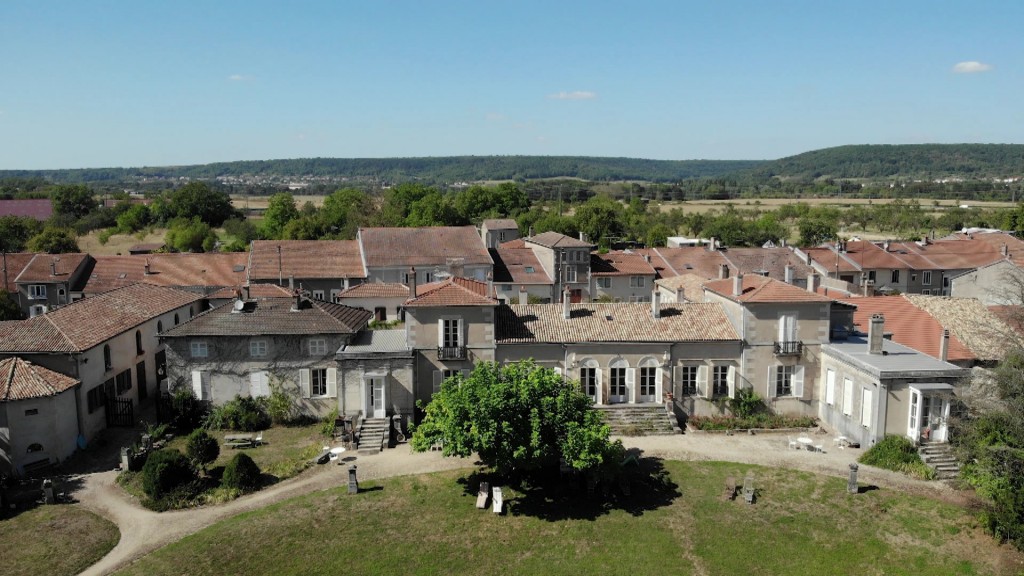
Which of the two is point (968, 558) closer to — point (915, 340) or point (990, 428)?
point (990, 428)

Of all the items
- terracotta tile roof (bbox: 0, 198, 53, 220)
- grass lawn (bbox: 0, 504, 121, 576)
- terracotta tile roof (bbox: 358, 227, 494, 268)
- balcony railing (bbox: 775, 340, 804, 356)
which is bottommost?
grass lawn (bbox: 0, 504, 121, 576)

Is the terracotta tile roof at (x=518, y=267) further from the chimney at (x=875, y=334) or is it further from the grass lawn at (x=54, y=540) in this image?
the grass lawn at (x=54, y=540)

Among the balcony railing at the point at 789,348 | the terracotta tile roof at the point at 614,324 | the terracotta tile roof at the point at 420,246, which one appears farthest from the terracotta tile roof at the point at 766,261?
the balcony railing at the point at 789,348

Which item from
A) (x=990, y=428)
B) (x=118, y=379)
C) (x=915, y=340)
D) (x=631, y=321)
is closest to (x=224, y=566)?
(x=118, y=379)

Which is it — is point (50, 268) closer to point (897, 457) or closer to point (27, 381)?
point (27, 381)

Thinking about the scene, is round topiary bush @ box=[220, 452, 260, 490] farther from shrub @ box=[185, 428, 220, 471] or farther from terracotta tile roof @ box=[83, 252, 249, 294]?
terracotta tile roof @ box=[83, 252, 249, 294]

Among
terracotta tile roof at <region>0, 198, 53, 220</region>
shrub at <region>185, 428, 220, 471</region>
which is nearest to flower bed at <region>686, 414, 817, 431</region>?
shrub at <region>185, 428, 220, 471</region>

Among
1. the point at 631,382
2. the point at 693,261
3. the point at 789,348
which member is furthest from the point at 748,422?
the point at 693,261
